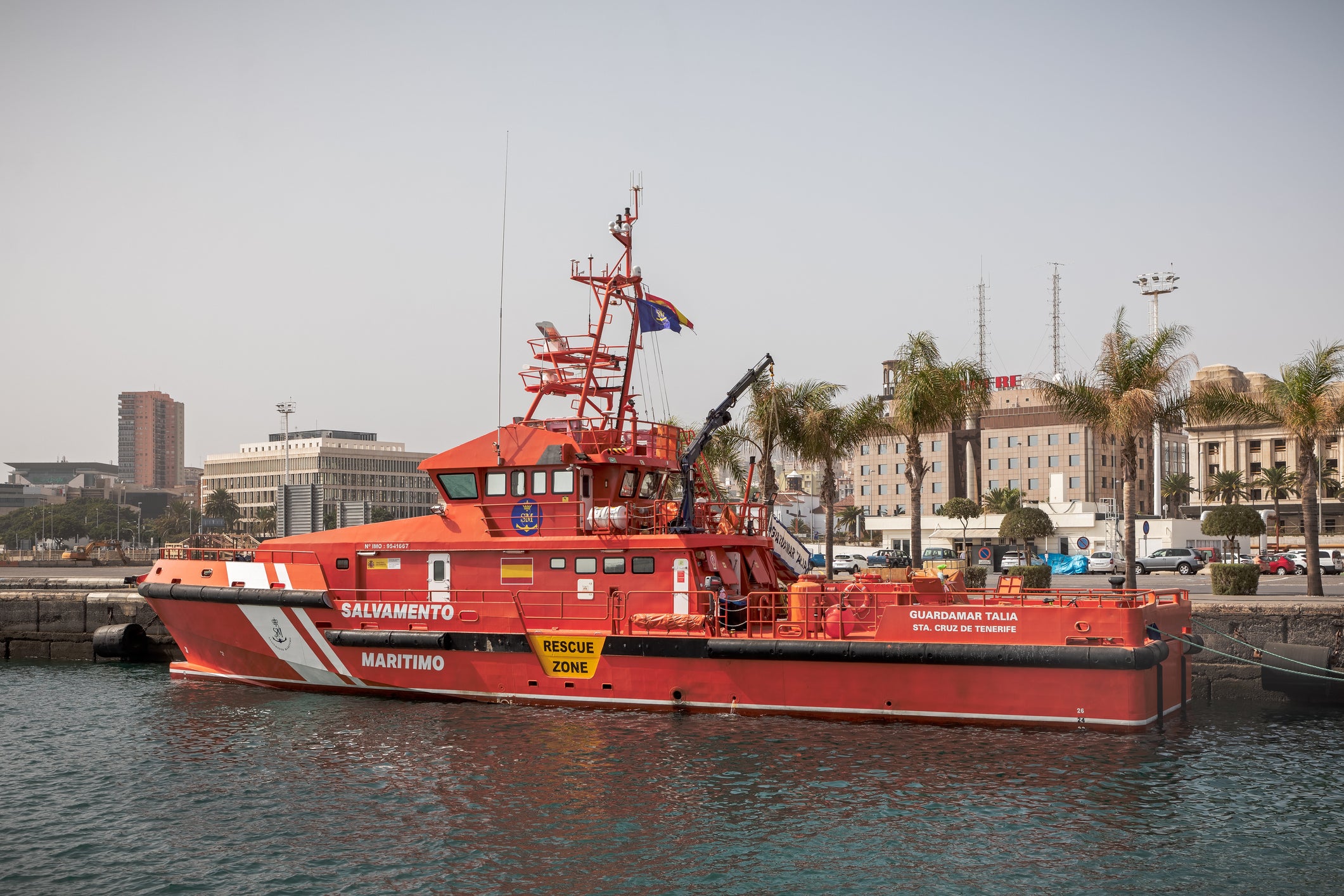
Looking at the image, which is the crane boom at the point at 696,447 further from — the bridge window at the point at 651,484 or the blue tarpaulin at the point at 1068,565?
the blue tarpaulin at the point at 1068,565

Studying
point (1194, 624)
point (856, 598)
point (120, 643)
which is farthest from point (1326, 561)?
point (120, 643)

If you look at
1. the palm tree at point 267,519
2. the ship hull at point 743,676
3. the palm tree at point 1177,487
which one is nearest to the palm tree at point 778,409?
the ship hull at point 743,676

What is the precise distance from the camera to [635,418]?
60.8ft

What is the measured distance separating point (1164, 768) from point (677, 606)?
291 inches

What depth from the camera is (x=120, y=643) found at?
79.3 ft

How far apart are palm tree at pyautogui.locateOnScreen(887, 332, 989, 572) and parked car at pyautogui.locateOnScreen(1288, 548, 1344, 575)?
25.6 meters

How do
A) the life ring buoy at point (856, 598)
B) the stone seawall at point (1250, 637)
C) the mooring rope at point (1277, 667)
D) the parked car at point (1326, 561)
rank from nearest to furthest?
the life ring buoy at point (856, 598)
the mooring rope at point (1277, 667)
the stone seawall at point (1250, 637)
the parked car at point (1326, 561)

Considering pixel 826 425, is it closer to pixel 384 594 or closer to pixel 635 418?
pixel 635 418

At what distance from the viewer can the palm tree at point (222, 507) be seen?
11388 cm

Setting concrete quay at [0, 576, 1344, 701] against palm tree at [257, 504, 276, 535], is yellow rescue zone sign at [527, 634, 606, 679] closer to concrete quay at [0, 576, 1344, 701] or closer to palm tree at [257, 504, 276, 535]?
concrete quay at [0, 576, 1344, 701]

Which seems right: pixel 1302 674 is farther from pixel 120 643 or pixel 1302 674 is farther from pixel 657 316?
pixel 120 643

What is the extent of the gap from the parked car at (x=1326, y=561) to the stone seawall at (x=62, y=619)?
43093 mm

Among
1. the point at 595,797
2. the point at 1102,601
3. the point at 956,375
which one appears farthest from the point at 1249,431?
the point at 595,797

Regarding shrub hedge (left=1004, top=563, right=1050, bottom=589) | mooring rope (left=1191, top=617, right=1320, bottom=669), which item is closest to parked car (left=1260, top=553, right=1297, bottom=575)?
shrub hedge (left=1004, top=563, right=1050, bottom=589)
